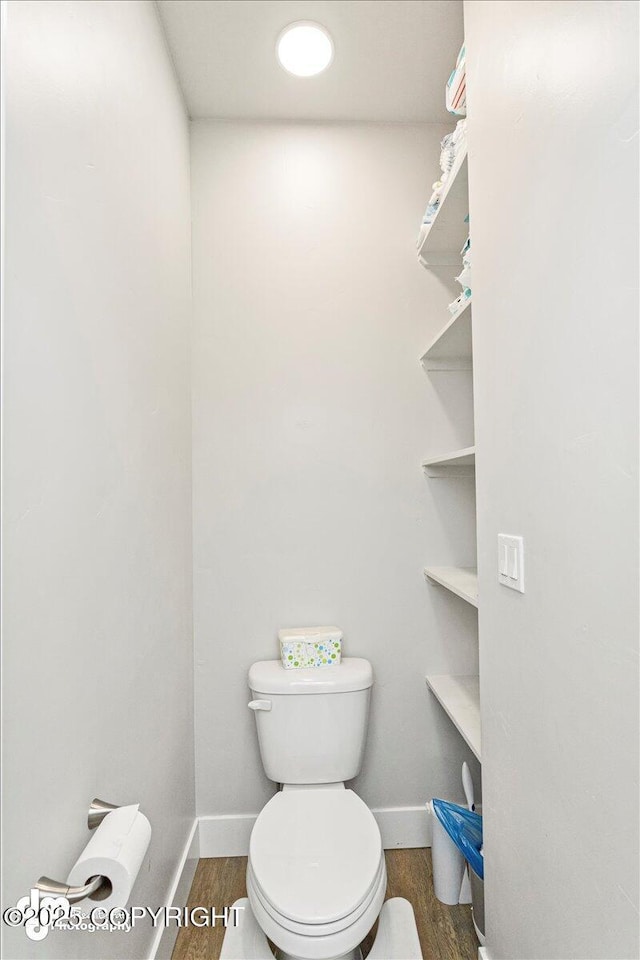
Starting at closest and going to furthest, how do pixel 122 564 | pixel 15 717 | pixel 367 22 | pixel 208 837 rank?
pixel 15 717 → pixel 122 564 → pixel 367 22 → pixel 208 837

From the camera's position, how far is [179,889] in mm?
1445

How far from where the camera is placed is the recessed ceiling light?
4.75 ft

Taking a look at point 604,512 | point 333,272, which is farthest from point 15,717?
point 333,272

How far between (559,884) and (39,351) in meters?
1.15

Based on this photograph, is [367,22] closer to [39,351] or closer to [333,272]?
[333,272]

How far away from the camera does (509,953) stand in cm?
108

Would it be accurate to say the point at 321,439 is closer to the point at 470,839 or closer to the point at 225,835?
the point at 470,839

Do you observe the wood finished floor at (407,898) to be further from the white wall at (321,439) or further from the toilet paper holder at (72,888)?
the toilet paper holder at (72,888)

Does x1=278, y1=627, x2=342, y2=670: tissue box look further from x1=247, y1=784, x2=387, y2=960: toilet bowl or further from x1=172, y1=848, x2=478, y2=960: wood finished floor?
x1=172, y1=848, x2=478, y2=960: wood finished floor

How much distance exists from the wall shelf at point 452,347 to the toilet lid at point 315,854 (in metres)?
1.33

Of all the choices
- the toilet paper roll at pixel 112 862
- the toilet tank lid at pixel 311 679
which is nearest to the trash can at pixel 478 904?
the toilet tank lid at pixel 311 679

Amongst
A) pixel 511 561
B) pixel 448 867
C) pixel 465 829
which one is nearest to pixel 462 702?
pixel 465 829

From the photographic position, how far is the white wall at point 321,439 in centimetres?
178

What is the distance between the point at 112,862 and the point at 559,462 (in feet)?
2.89
